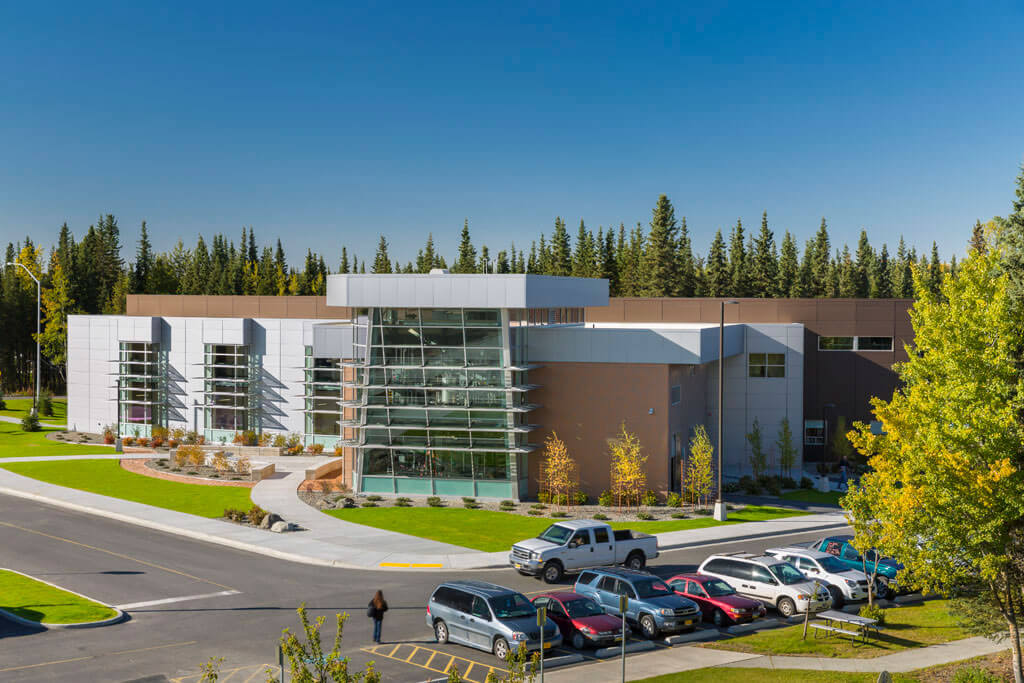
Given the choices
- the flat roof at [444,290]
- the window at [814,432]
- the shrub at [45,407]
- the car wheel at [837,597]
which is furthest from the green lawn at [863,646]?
the shrub at [45,407]

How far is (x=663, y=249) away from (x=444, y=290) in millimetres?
72086

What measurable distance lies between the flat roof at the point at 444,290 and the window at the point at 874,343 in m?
24.0

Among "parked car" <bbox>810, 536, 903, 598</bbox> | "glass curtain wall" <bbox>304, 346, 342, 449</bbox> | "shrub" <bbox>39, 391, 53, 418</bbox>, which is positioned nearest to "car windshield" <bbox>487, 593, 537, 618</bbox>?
"parked car" <bbox>810, 536, 903, 598</bbox>

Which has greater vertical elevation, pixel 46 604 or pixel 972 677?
pixel 972 677

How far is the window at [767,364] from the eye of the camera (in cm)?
5659

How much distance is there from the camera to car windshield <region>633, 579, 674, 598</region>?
25219 mm

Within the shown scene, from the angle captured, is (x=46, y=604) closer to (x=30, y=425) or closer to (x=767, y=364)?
(x=767, y=364)

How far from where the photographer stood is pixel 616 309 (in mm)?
65750

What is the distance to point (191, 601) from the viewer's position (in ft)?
90.5

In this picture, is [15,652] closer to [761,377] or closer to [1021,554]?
[1021,554]

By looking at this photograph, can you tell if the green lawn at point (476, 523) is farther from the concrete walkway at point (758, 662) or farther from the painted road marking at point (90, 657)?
the painted road marking at point (90, 657)

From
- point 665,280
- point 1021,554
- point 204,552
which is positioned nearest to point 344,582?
point 204,552

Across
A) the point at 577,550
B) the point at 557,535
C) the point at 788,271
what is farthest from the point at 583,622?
the point at 788,271

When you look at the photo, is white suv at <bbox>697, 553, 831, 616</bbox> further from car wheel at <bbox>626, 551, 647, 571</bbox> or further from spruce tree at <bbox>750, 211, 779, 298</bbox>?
spruce tree at <bbox>750, 211, 779, 298</bbox>
